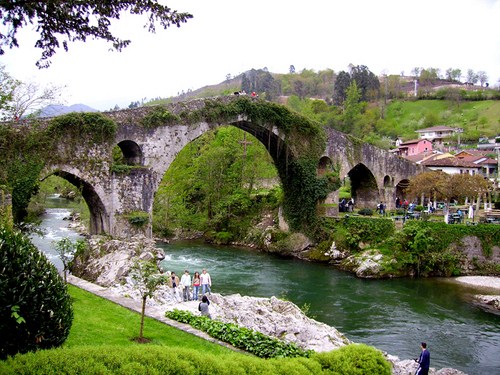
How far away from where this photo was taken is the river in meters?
16.2

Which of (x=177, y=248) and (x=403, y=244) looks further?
(x=177, y=248)

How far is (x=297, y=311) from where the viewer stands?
1605 centimetres

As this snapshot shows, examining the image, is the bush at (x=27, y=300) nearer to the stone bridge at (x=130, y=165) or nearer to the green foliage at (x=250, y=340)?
the green foliage at (x=250, y=340)

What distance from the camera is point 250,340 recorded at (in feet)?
33.2

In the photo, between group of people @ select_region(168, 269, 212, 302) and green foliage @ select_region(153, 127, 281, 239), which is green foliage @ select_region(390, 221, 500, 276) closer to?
green foliage @ select_region(153, 127, 281, 239)

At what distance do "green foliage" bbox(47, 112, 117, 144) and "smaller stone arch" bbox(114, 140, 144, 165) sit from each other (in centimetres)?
171

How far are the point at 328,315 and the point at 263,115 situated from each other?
589 inches

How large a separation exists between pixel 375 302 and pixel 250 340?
13.0 metres

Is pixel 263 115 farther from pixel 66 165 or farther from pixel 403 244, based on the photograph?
pixel 66 165

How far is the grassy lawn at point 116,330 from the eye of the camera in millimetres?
9422

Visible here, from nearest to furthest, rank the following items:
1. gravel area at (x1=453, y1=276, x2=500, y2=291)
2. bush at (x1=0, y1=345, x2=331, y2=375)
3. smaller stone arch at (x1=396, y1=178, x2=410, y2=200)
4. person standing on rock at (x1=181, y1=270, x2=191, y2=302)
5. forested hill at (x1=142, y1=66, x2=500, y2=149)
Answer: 1. bush at (x1=0, y1=345, x2=331, y2=375)
2. person standing on rock at (x1=181, y1=270, x2=191, y2=302)
3. gravel area at (x1=453, y1=276, x2=500, y2=291)
4. smaller stone arch at (x1=396, y1=178, x2=410, y2=200)
5. forested hill at (x1=142, y1=66, x2=500, y2=149)

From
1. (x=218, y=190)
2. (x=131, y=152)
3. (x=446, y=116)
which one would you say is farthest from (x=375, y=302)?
(x=446, y=116)

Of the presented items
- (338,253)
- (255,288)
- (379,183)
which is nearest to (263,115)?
(338,253)

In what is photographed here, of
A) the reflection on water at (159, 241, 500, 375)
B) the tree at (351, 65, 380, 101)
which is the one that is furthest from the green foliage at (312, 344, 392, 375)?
the tree at (351, 65, 380, 101)
